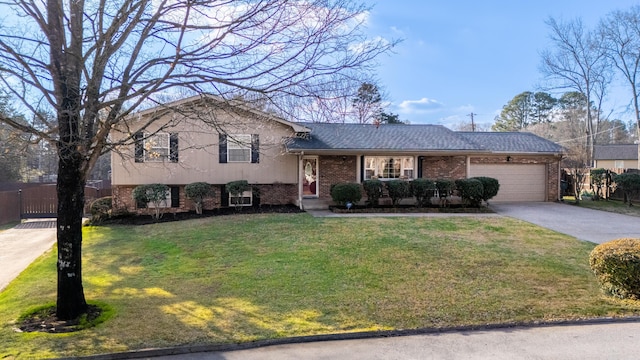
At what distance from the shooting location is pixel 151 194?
576 inches

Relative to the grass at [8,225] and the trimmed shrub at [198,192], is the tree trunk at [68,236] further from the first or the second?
the grass at [8,225]

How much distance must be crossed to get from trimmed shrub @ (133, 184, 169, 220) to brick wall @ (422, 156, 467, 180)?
10808 millimetres

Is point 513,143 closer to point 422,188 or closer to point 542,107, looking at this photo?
point 422,188

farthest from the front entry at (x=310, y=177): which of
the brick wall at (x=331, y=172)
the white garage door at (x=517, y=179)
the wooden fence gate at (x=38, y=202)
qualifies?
the wooden fence gate at (x=38, y=202)

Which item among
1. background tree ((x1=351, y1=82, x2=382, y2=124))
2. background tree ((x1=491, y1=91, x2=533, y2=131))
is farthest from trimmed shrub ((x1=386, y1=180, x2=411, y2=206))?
background tree ((x1=491, y1=91, x2=533, y2=131))

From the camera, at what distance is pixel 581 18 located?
87.5 feet

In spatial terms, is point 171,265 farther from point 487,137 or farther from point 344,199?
point 487,137

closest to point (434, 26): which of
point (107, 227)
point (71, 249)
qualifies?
point (71, 249)

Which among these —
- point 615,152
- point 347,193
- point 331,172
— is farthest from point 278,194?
point 615,152

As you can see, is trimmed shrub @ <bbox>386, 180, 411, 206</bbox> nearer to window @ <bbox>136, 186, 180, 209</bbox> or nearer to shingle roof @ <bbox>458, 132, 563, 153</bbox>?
shingle roof @ <bbox>458, 132, 563, 153</bbox>

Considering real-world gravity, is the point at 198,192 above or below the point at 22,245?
above

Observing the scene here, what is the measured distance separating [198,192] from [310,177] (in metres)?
4.78

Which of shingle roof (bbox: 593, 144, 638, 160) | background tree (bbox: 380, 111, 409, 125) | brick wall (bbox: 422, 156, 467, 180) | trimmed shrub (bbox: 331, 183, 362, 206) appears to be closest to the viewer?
background tree (bbox: 380, 111, 409, 125)

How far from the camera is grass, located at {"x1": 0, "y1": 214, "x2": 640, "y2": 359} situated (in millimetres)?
4980
